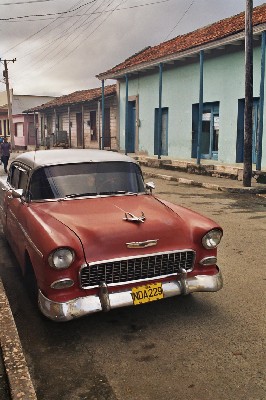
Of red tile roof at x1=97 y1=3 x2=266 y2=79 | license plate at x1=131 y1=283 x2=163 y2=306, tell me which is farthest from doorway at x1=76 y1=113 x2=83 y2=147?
license plate at x1=131 y1=283 x2=163 y2=306

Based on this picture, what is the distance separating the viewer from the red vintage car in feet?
11.3

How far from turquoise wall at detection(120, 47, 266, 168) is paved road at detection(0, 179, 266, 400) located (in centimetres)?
1145

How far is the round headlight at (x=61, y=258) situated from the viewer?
3.42 meters

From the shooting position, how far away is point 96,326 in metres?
3.82

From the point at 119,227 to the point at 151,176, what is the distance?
12.8m

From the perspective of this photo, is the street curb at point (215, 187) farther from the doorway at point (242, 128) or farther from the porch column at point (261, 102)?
the doorway at point (242, 128)

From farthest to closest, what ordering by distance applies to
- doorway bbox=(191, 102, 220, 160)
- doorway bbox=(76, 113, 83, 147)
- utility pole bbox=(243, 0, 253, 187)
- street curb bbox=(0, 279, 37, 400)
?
1. doorway bbox=(76, 113, 83, 147)
2. doorway bbox=(191, 102, 220, 160)
3. utility pole bbox=(243, 0, 253, 187)
4. street curb bbox=(0, 279, 37, 400)

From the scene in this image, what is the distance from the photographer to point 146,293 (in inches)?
144

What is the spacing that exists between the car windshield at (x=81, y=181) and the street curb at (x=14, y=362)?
1349 mm

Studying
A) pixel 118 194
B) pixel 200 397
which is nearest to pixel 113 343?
pixel 200 397

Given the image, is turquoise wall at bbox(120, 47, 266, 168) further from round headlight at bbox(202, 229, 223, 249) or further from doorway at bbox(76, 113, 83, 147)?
round headlight at bbox(202, 229, 223, 249)

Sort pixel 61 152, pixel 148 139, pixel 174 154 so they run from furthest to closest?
pixel 148 139
pixel 174 154
pixel 61 152

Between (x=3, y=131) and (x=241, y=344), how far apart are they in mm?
49982

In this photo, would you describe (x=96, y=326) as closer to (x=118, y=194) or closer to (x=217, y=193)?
(x=118, y=194)
